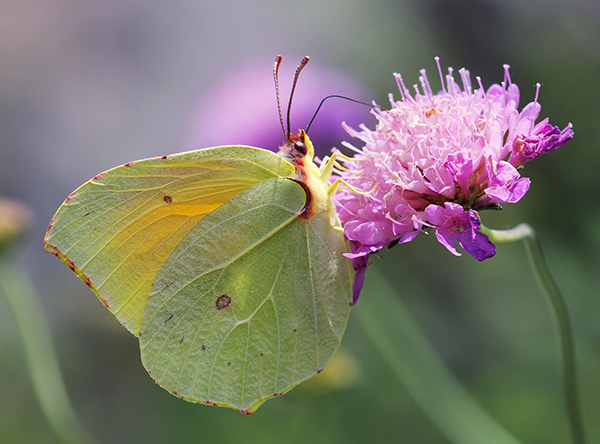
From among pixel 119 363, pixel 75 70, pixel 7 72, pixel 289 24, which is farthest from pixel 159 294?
pixel 7 72

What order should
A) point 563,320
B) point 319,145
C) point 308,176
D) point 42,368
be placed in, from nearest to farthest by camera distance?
point 563,320 → point 308,176 → point 42,368 → point 319,145

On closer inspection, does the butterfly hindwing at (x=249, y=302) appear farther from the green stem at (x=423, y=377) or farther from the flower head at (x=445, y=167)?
the green stem at (x=423, y=377)

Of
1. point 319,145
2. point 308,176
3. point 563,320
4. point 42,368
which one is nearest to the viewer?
point 563,320

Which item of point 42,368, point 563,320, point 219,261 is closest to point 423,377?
point 563,320

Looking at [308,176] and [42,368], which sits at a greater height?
[308,176]

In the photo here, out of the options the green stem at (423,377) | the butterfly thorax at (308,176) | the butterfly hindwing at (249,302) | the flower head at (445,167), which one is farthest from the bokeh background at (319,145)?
the flower head at (445,167)

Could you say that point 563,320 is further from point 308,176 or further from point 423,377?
point 423,377
